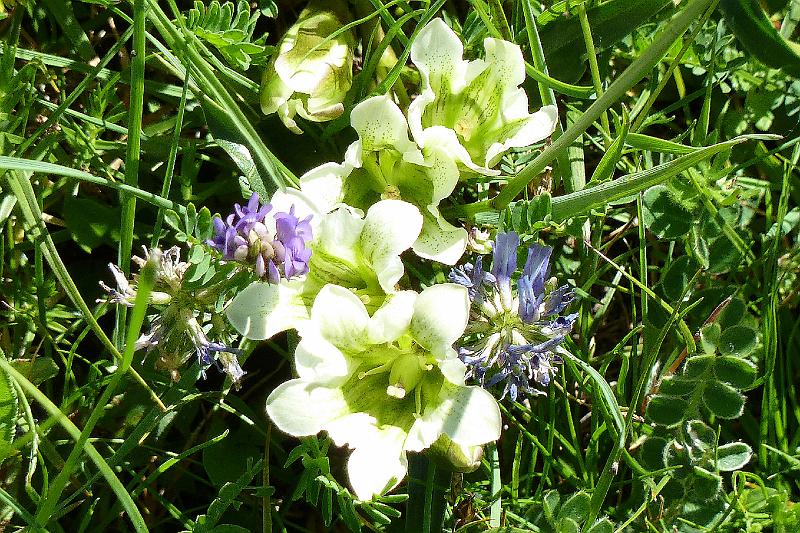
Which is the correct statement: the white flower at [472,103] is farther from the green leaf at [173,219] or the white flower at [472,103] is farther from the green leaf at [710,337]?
the green leaf at [710,337]

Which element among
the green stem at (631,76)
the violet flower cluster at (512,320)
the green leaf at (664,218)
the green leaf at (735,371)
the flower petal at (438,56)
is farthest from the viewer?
the green leaf at (664,218)

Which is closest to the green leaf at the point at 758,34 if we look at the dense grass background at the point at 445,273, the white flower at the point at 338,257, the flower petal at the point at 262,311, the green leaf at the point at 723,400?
the dense grass background at the point at 445,273

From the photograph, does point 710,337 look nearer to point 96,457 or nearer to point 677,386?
point 677,386

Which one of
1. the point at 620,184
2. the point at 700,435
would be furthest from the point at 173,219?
the point at 700,435

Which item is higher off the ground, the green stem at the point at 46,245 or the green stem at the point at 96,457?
the green stem at the point at 46,245

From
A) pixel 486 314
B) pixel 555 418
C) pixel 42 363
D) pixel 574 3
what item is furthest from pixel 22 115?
pixel 555 418

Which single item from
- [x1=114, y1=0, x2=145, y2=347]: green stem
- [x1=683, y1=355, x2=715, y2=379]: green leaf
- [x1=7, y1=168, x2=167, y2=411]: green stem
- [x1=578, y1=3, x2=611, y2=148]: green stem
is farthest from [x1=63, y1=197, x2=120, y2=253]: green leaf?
[x1=683, y1=355, x2=715, y2=379]: green leaf
